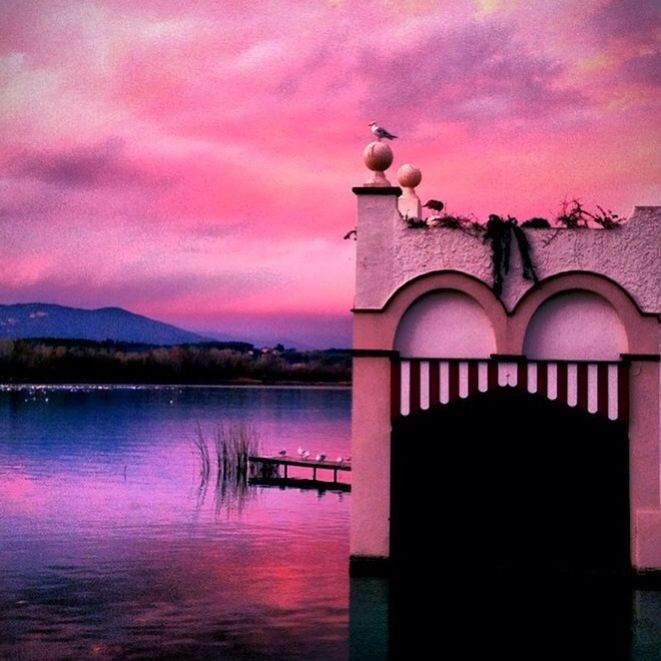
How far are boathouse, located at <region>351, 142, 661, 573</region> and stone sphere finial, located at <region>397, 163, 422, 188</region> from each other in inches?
62.6

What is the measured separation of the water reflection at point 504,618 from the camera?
37.2ft

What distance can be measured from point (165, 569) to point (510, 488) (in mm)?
4636

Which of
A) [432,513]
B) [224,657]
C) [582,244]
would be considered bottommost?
[224,657]

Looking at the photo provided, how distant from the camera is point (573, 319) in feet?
48.6

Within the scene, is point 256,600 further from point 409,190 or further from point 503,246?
point 409,190

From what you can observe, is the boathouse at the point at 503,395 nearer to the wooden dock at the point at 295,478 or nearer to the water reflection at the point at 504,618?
the water reflection at the point at 504,618

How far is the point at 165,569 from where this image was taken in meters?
15.7

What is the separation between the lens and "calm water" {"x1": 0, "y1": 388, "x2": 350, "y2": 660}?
11.6 metres

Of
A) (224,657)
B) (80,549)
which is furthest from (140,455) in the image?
(224,657)

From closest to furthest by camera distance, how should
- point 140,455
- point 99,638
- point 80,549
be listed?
point 99,638 → point 80,549 → point 140,455

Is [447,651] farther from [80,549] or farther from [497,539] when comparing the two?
[80,549]

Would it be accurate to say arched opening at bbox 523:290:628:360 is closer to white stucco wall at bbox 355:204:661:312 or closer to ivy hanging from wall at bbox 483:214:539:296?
white stucco wall at bbox 355:204:661:312

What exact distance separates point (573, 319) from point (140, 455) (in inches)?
1284

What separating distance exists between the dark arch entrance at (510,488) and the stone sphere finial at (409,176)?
3437 millimetres
